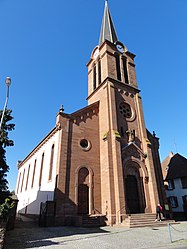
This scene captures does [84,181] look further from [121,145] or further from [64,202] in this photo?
[121,145]

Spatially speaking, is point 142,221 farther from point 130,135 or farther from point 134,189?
point 130,135

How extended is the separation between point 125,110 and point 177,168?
52.7 ft

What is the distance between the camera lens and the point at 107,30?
105 feet

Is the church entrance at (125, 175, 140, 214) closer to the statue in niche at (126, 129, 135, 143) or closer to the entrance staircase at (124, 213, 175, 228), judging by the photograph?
the entrance staircase at (124, 213, 175, 228)

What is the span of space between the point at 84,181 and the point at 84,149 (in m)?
3.32

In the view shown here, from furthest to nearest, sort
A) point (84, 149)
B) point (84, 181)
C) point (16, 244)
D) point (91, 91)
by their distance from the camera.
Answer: point (91, 91) → point (84, 149) → point (84, 181) → point (16, 244)

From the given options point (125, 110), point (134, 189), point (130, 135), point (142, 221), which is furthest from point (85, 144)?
point (142, 221)

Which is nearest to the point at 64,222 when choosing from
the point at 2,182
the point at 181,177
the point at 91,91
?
the point at 2,182

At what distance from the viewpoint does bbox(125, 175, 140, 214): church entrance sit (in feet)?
59.5

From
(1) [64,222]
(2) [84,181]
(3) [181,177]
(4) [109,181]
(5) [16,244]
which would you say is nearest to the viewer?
(5) [16,244]

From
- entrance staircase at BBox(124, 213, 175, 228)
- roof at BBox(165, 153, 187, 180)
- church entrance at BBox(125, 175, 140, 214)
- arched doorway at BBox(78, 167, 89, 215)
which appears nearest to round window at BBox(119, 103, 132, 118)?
church entrance at BBox(125, 175, 140, 214)

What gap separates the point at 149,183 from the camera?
63.8ft

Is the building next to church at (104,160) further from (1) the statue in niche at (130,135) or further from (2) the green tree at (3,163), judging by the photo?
(2) the green tree at (3,163)

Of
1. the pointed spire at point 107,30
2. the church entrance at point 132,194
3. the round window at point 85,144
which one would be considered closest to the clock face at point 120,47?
the pointed spire at point 107,30
